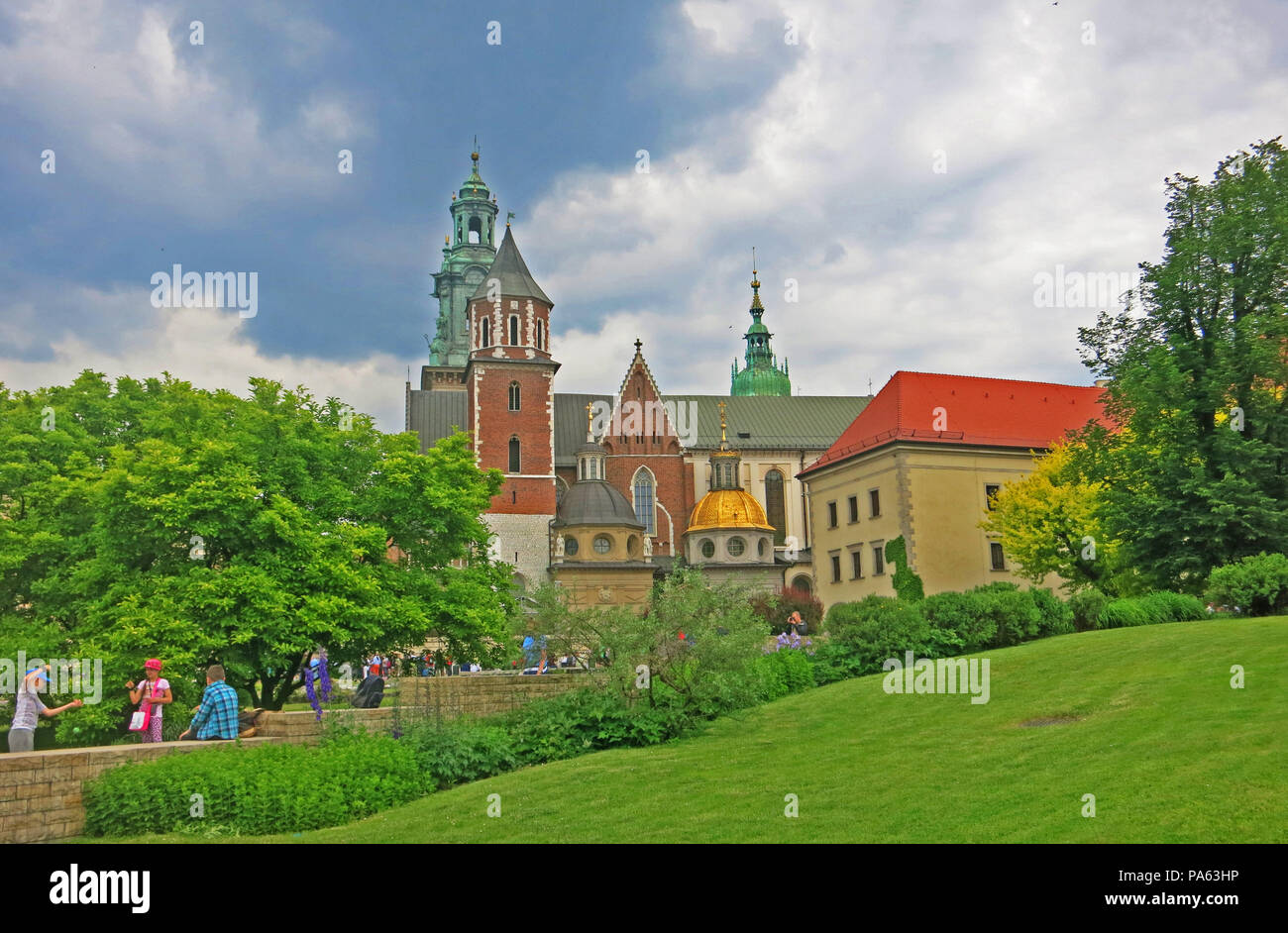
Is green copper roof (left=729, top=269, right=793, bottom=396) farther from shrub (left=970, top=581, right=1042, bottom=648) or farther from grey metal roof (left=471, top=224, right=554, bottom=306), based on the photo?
shrub (left=970, top=581, right=1042, bottom=648)

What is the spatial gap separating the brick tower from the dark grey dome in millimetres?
1327

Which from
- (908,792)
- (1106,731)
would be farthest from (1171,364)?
(908,792)

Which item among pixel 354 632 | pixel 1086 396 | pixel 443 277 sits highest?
pixel 443 277

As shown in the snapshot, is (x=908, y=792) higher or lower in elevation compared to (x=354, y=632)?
lower

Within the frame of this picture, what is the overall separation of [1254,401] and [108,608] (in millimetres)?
27162

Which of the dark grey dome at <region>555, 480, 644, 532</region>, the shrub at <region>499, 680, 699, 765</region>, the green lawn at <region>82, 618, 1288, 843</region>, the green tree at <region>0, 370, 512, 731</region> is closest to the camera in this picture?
the green lawn at <region>82, 618, 1288, 843</region>

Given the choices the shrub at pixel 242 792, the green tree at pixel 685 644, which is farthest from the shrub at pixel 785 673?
the shrub at pixel 242 792

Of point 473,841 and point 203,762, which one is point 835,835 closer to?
point 473,841

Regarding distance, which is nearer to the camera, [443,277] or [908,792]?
[908,792]

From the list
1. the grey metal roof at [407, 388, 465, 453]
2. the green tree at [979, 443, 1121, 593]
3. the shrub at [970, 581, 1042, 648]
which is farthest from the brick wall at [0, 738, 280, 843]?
the grey metal roof at [407, 388, 465, 453]

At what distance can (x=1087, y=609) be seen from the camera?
25188 millimetres

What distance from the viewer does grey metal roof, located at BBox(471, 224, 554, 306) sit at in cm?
6462

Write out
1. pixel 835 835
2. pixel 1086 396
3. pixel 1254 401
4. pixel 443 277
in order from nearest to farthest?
pixel 835 835, pixel 1254 401, pixel 1086 396, pixel 443 277

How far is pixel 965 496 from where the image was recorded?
45.6 m
